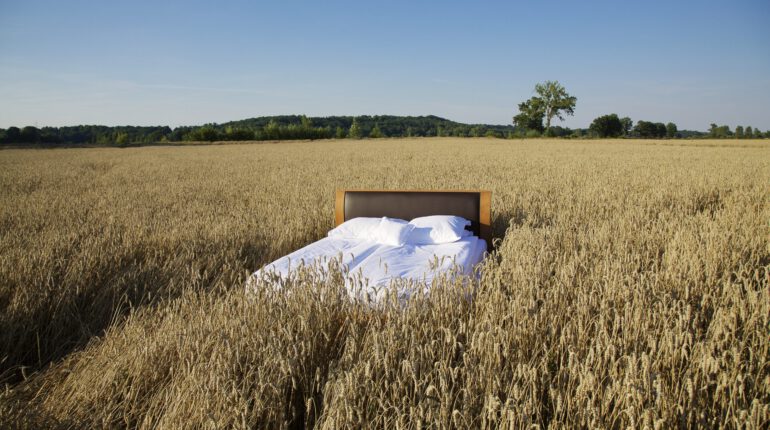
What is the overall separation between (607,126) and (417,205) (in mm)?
75396

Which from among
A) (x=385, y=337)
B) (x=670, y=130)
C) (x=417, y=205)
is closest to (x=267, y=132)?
(x=417, y=205)

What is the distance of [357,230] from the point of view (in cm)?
499

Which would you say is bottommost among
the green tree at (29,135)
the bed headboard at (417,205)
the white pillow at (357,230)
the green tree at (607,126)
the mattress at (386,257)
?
the mattress at (386,257)

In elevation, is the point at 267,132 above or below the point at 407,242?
above

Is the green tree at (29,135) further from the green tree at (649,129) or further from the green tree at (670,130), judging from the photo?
the green tree at (670,130)

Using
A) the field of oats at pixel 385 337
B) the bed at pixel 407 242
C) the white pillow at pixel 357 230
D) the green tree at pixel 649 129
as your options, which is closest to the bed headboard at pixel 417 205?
the bed at pixel 407 242

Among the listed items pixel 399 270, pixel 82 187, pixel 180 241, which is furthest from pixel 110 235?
pixel 82 187

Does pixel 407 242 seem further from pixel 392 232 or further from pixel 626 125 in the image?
pixel 626 125

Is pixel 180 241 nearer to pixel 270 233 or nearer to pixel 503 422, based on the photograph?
pixel 270 233

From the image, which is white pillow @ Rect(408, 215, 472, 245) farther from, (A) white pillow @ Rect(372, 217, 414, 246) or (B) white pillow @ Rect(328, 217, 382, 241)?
(B) white pillow @ Rect(328, 217, 382, 241)

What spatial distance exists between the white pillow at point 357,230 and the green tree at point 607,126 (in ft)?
247

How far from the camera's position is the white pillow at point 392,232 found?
453 centimetres

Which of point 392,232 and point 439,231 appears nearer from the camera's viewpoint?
point 392,232

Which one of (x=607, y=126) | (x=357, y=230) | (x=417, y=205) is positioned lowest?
(x=357, y=230)
